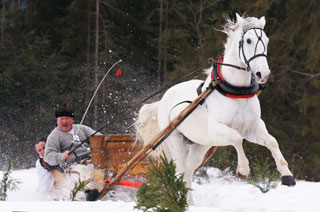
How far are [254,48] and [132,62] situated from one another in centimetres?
1076

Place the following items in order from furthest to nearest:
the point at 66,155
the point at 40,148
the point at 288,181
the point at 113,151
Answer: the point at 40,148 < the point at 113,151 < the point at 66,155 < the point at 288,181

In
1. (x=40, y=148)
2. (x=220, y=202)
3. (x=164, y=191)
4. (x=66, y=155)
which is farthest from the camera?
(x=40, y=148)

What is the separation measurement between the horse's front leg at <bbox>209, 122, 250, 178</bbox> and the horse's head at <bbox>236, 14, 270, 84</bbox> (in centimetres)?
58

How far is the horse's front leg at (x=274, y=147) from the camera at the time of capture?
14.6 ft

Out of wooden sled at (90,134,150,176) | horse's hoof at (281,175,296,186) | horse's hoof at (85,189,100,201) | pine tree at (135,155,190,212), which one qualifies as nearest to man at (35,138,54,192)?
wooden sled at (90,134,150,176)

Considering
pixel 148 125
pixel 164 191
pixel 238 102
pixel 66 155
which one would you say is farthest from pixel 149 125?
pixel 164 191

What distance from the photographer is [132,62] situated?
1525cm

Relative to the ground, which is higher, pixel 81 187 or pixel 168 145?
pixel 168 145

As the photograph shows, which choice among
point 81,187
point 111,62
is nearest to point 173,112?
point 81,187

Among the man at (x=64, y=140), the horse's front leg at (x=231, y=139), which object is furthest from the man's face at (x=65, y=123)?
the horse's front leg at (x=231, y=139)

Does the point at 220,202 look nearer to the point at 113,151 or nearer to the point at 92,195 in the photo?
the point at 113,151

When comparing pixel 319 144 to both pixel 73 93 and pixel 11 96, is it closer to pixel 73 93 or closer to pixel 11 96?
pixel 73 93

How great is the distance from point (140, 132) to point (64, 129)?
111cm

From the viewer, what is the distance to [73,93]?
47.9ft
